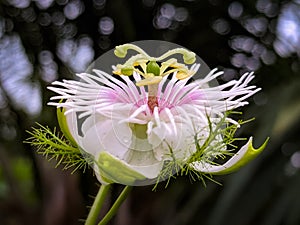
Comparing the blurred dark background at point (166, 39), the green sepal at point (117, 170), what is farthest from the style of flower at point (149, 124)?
the blurred dark background at point (166, 39)

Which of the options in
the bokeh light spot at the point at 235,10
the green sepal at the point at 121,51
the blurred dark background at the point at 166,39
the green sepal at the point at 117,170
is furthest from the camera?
the bokeh light spot at the point at 235,10

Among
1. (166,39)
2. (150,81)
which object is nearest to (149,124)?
(150,81)

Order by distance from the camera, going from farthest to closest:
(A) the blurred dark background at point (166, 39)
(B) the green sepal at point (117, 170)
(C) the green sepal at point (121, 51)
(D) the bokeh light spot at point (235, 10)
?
(D) the bokeh light spot at point (235, 10) < (A) the blurred dark background at point (166, 39) < (C) the green sepal at point (121, 51) < (B) the green sepal at point (117, 170)

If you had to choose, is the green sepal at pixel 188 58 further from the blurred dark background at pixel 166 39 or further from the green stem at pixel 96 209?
the blurred dark background at pixel 166 39

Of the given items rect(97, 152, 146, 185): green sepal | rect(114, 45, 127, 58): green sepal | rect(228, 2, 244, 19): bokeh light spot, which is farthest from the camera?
rect(228, 2, 244, 19): bokeh light spot

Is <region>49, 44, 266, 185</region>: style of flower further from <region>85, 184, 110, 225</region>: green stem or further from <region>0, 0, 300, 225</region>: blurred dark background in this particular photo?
<region>0, 0, 300, 225</region>: blurred dark background

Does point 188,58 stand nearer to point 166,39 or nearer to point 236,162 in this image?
point 236,162

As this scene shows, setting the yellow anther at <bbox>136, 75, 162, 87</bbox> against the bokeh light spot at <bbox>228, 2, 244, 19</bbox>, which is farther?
the bokeh light spot at <bbox>228, 2, 244, 19</bbox>

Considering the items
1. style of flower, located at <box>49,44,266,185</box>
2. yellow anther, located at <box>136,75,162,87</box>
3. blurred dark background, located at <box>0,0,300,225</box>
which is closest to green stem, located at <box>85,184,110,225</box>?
style of flower, located at <box>49,44,266,185</box>
